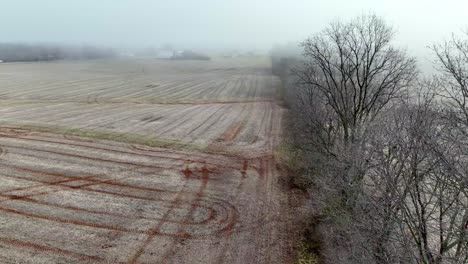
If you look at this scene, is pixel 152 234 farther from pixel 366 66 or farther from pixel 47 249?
pixel 366 66

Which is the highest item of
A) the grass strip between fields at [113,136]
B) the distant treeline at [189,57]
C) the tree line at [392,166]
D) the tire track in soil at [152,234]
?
the distant treeline at [189,57]

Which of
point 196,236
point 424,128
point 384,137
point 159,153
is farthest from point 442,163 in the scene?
point 159,153

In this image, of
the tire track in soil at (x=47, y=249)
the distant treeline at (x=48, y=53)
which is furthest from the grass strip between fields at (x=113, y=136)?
the distant treeline at (x=48, y=53)

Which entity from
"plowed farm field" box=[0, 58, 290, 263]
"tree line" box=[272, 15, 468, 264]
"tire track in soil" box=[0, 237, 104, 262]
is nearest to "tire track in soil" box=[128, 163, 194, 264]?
"plowed farm field" box=[0, 58, 290, 263]

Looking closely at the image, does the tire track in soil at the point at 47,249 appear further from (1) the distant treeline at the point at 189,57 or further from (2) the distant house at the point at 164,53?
(2) the distant house at the point at 164,53

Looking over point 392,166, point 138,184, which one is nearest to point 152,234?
point 138,184

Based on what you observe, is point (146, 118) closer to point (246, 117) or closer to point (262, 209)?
point (246, 117)
